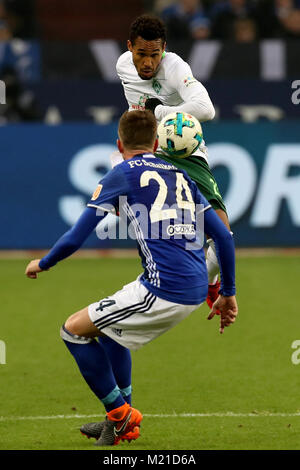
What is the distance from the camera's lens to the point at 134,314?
5.90m

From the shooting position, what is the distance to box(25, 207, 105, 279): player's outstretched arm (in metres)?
5.78

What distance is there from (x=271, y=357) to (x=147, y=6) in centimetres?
1356

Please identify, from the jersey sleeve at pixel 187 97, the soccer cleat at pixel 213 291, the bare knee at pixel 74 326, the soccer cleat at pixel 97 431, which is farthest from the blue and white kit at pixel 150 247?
the soccer cleat at pixel 213 291

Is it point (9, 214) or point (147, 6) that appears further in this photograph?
point (147, 6)

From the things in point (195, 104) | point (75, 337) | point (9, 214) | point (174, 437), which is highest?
point (195, 104)

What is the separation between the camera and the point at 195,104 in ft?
22.2

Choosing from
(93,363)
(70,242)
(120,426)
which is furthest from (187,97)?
(120,426)

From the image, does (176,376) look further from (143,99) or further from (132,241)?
(132,241)

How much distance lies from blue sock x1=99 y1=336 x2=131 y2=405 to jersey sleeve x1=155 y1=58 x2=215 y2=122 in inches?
60.9

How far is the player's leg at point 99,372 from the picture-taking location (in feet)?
19.8

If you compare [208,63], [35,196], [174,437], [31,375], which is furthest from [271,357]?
[208,63]
